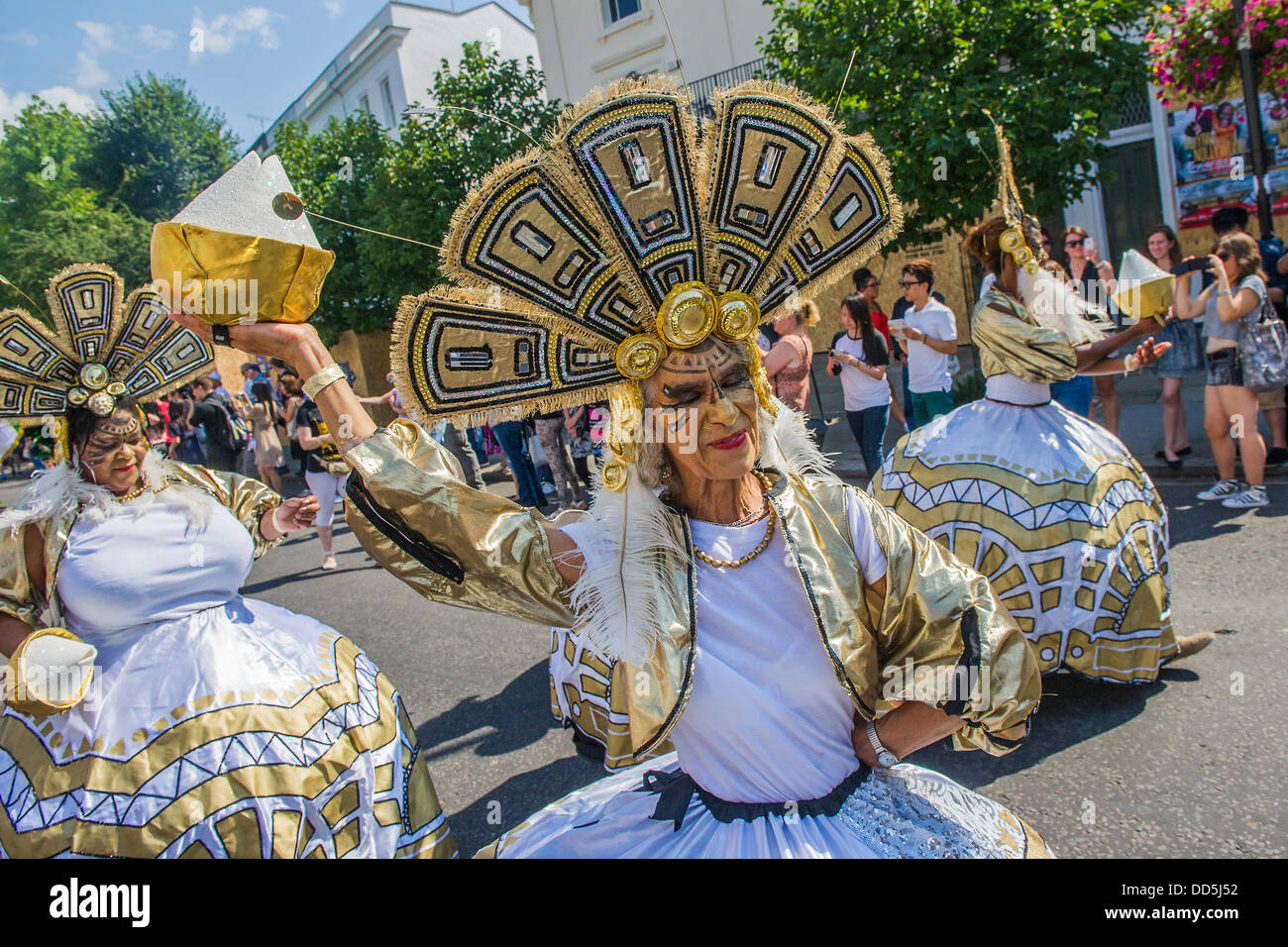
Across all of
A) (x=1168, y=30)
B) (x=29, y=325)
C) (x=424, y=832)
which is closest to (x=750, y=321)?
(x=424, y=832)

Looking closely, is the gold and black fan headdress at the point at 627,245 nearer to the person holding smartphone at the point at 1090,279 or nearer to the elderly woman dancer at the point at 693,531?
the elderly woman dancer at the point at 693,531

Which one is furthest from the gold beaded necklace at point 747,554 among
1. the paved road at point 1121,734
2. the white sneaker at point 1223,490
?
the white sneaker at point 1223,490

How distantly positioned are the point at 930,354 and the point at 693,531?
18.9ft

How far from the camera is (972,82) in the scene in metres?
7.79

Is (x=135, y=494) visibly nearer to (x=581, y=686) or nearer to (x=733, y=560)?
(x=581, y=686)

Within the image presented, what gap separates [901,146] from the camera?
26.2ft

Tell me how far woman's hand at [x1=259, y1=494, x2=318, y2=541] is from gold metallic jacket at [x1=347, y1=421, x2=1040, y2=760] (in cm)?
175

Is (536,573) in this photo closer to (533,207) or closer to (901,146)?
(533,207)

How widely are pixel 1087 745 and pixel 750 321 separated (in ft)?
8.40

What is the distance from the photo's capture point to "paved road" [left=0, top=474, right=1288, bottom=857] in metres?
2.97

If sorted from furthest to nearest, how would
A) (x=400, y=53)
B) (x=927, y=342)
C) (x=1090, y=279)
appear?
(x=400, y=53), (x=1090, y=279), (x=927, y=342)

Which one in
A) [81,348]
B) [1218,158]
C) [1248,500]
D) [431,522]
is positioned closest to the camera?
[431,522]

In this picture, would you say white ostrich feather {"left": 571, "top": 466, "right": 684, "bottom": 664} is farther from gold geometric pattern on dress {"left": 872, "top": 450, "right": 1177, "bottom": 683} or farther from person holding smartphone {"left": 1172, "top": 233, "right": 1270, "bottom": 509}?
person holding smartphone {"left": 1172, "top": 233, "right": 1270, "bottom": 509}

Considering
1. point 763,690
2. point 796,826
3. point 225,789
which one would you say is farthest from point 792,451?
point 225,789
